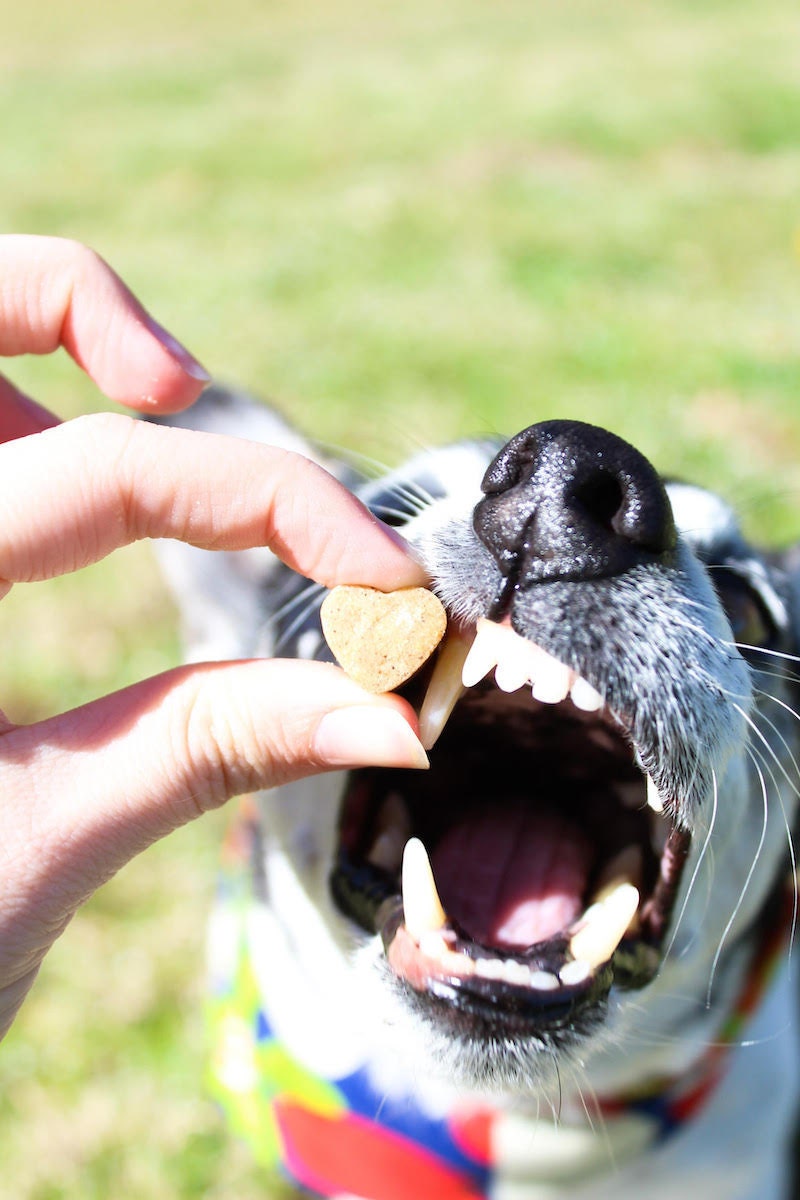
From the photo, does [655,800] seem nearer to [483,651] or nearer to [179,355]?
[483,651]

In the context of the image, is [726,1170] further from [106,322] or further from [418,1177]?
[106,322]

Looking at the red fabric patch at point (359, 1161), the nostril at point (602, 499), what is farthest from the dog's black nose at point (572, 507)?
the red fabric patch at point (359, 1161)

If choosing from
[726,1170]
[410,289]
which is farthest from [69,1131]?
[410,289]

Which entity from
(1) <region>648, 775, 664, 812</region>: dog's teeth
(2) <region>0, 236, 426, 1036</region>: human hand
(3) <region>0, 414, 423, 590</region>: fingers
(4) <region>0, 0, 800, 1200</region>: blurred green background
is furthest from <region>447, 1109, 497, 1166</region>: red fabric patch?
(3) <region>0, 414, 423, 590</region>: fingers

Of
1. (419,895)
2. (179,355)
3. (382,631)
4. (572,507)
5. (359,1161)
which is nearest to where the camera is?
(382,631)

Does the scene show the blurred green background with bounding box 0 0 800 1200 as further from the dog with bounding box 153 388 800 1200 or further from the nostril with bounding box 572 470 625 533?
the nostril with bounding box 572 470 625 533

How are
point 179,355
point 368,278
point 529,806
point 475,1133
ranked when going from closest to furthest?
point 179,355 → point 529,806 → point 475,1133 → point 368,278

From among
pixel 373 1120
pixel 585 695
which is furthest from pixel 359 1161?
pixel 585 695
